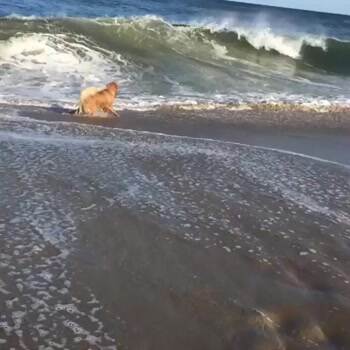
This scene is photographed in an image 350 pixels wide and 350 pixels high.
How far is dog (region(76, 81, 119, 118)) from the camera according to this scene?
8.40 metres

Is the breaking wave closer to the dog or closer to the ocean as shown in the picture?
the ocean

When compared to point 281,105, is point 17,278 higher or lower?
higher

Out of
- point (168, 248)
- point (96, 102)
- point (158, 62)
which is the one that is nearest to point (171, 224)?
point (168, 248)

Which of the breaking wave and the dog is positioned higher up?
the dog

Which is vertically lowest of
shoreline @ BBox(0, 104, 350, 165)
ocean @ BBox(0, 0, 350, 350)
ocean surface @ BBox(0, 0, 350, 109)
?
ocean surface @ BBox(0, 0, 350, 109)

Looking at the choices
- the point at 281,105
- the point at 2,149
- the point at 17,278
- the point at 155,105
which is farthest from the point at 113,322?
the point at 281,105

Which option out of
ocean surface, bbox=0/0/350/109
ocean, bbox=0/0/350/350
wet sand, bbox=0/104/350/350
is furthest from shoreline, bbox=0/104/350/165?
wet sand, bbox=0/104/350/350

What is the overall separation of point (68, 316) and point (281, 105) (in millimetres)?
8284

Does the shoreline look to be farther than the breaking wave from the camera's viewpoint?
No

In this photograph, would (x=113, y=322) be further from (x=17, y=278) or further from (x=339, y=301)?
(x=339, y=301)

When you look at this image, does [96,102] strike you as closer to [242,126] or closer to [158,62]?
[242,126]

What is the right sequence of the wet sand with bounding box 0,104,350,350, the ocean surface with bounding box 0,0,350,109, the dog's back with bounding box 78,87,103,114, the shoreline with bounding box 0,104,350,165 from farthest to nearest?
the ocean surface with bounding box 0,0,350,109, the dog's back with bounding box 78,87,103,114, the shoreline with bounding box 0,104,350,165, the wet sand with bounding box 0,104,350,350

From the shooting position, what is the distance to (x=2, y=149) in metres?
5.39

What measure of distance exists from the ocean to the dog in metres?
0.23
